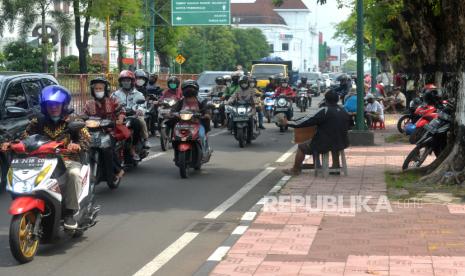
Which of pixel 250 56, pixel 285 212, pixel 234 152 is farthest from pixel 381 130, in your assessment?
pixel 250 56

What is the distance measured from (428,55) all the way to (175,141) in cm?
1147

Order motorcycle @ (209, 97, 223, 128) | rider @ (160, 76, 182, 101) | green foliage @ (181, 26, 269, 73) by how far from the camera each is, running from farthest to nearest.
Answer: green foliage @ (181, 26, 269, 73) < motorcycle @ (209, 97, 223, 128) < rider @ (160, 76, 182, 101)

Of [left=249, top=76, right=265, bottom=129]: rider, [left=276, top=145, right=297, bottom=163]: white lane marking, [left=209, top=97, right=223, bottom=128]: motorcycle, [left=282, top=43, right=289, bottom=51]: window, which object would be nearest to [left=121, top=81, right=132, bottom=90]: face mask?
[left=276, top=145, right=297, bottom=163]: white lane marking

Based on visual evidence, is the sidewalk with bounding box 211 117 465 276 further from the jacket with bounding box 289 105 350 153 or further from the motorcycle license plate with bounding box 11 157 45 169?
the motorcycle license plate with bounding box 11 157 45 169

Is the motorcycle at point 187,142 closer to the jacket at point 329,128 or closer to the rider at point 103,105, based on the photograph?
the rider at point 103,105

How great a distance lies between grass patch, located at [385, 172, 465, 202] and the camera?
11398 millimetres

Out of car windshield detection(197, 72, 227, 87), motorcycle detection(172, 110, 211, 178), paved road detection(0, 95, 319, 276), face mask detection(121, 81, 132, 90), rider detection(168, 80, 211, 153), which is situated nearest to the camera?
paved road detection(0, 95, 319, 276)

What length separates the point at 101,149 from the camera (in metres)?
11.6

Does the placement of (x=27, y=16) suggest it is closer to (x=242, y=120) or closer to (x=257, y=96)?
(x=257, y=96)

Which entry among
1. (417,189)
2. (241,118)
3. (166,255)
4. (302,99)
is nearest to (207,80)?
(302,99)

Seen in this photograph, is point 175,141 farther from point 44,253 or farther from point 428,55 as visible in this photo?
point 428,55

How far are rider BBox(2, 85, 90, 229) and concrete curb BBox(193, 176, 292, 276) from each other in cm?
145

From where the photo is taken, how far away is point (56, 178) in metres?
7.90

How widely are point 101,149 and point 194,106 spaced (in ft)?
11.2
